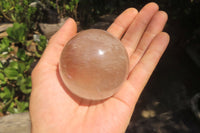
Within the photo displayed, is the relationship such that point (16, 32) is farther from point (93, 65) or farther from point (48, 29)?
point (93, 65)

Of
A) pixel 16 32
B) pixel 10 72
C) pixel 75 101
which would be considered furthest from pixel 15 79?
pixel 75 101

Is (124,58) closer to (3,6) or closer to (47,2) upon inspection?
(3,6)

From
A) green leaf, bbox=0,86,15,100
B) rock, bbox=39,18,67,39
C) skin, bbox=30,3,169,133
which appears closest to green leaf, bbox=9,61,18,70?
green leaf, bbox=0,86,15,100

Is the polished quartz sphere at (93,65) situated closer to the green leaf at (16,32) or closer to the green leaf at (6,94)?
the green leaf at (6,94)

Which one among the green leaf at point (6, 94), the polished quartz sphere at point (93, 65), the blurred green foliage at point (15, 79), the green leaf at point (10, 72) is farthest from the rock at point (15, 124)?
the polished quartz sphere at point (93, 65)

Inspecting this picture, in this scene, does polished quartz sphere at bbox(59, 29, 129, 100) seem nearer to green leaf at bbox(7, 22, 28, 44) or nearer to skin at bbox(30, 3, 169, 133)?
skin at bbox(30, 3, 169, 133)

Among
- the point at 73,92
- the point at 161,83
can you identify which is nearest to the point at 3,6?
the point at 73,92
